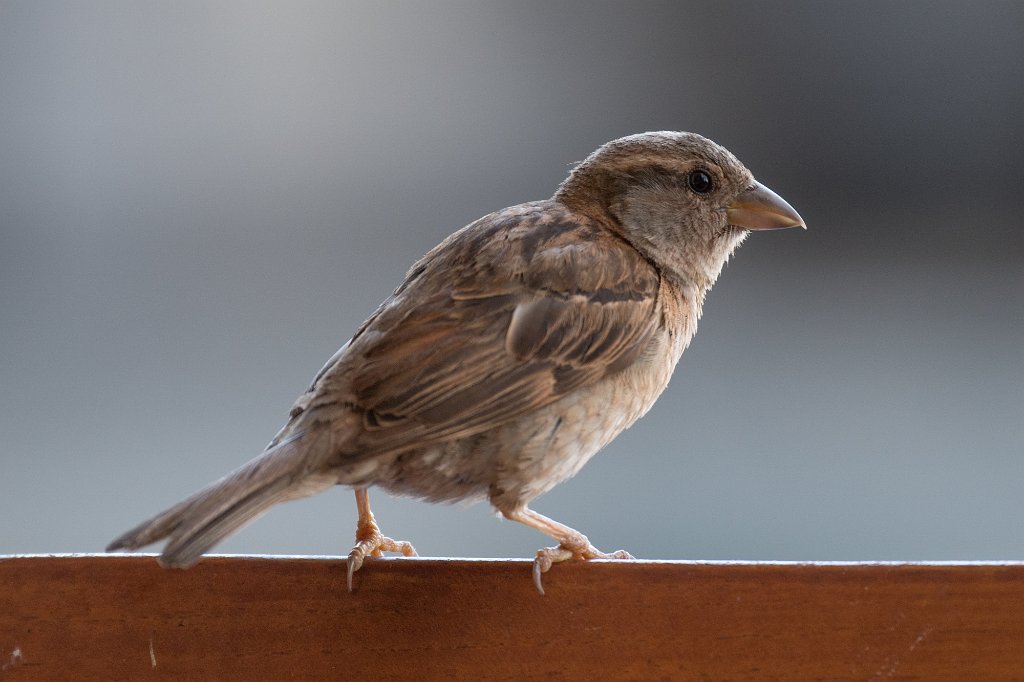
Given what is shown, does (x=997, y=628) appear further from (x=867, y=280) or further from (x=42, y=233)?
(x=42, y=233)

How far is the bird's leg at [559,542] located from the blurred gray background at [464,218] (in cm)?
216

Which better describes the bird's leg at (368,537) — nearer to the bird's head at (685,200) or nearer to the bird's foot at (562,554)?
the bird's foot at (562,554)

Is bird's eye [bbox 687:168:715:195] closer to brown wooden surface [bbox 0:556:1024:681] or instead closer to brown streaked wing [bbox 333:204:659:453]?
brown streaked wing [bbox 333:204:659:453]

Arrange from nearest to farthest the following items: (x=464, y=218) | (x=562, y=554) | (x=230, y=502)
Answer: (x=230, y=502), (x=562, y=554), (x=464, y=218)

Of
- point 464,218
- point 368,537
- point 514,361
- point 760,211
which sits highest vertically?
point 464,218

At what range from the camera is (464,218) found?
517 centimetres

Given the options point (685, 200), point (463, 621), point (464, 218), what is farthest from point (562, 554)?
point (464, 218)

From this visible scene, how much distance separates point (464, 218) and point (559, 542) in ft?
10.4

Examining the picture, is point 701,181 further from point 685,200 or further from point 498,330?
point 498,330

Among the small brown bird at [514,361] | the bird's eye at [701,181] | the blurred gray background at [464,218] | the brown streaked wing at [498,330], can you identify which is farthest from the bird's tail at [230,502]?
the blurred gray background at [464,218]

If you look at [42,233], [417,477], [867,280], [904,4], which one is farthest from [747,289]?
[417,477]

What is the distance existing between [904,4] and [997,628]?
12.6 feet

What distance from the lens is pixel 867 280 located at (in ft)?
17.1

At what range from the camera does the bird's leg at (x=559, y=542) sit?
6.04 feet
